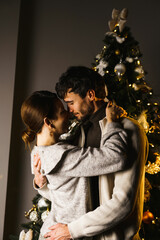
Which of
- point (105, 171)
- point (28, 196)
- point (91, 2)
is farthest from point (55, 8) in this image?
point (105, 171)

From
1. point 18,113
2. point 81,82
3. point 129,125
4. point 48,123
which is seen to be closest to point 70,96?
point 81,82

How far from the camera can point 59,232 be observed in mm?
1399

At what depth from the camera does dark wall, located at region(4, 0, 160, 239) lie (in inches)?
125

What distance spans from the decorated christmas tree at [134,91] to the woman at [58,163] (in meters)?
0.75

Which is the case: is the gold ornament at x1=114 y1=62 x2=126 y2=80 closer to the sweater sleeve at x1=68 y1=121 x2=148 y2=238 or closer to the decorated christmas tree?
the decorated christmas tree

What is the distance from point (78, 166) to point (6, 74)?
2.12 meters

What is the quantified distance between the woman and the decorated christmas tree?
749 mm

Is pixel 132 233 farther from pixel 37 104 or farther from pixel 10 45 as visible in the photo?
pixel 10 45

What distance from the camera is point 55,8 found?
352 centimetres

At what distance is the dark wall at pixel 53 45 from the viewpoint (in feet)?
10.4

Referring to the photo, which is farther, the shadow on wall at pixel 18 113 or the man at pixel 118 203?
the shadow on wall at pixel 18 113

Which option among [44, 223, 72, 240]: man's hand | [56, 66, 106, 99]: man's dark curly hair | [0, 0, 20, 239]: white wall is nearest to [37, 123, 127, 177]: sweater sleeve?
[44, 223, 72, 240]: man's hand

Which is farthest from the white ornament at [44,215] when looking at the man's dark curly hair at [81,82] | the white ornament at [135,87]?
the white ornament at [135,87]

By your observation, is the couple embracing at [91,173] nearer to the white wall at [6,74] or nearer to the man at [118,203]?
the man at [118,203]
